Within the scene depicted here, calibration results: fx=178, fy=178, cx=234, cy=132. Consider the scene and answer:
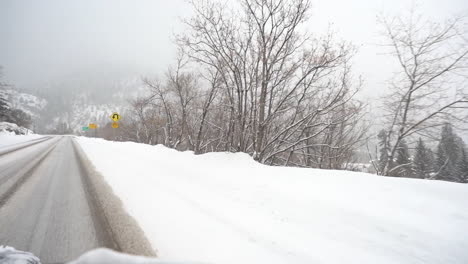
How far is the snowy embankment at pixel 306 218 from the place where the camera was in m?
1.86

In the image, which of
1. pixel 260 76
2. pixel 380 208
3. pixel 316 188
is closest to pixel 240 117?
pixel 260 76

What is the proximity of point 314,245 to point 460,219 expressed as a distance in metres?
2.00

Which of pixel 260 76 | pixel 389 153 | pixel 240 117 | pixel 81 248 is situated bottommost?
pixel 81 248

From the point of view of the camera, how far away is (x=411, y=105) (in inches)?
311

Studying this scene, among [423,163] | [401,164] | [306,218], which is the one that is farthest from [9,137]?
[423,163]

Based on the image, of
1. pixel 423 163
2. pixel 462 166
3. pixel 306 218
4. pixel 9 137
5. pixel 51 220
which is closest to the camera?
pixel 51 220

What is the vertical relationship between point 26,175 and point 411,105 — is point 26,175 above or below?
→ below

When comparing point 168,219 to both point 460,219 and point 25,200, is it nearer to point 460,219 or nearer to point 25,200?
point 25,200

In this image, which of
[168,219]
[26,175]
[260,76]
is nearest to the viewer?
[168,219]

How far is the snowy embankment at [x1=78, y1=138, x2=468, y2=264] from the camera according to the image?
186 cm

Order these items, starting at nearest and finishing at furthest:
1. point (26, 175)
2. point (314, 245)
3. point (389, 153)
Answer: point (314, 245)
point (26, 175)
point (389, 153)

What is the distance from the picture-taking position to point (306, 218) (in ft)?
8.54

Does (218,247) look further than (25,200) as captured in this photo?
No

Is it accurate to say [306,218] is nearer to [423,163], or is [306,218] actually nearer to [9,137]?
[9,137]
